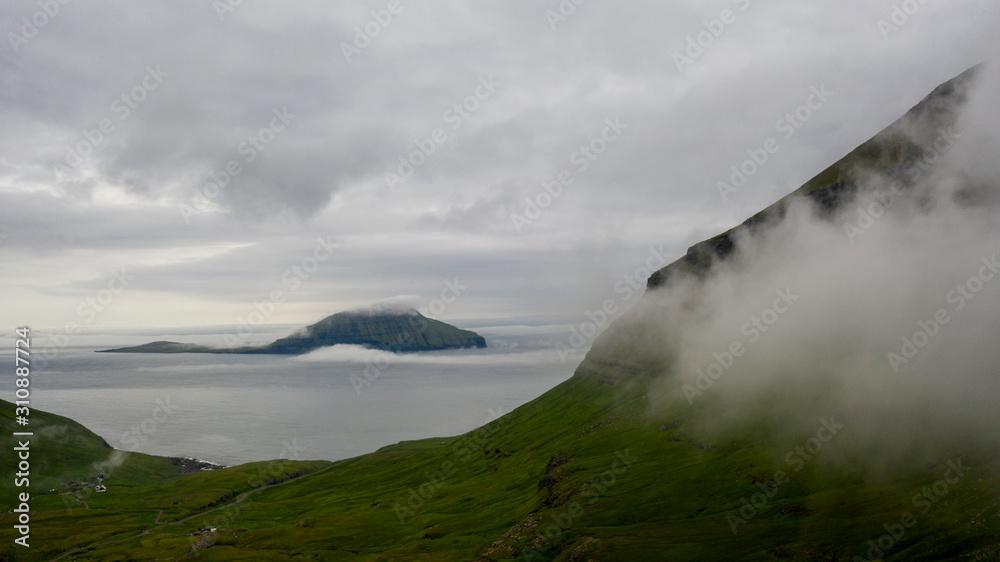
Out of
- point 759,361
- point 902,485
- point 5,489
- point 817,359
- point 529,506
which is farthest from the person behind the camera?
point 5,489

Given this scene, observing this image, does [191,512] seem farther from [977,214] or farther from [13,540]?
[977,214]

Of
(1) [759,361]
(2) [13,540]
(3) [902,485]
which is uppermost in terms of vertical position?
(2) [13,540]

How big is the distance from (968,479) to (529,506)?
8324cm

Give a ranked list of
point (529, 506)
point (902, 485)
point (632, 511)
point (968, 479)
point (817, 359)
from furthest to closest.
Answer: point (817, 359) < point (529, 506) < point (632, 511) < point (902, 485) < point (968, 479)

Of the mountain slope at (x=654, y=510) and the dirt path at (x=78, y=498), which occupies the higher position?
the dirt path at (x=78, y=498)

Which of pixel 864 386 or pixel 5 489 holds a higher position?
pixel 5 489

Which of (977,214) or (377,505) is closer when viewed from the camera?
(377,505)

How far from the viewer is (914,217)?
7579 inches

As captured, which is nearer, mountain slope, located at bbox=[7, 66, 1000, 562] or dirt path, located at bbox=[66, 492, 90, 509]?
mountain slope, located at bbox=[7, 66, 1000, 562]

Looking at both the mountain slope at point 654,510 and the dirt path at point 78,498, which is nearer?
the mountain slope at point 654,510

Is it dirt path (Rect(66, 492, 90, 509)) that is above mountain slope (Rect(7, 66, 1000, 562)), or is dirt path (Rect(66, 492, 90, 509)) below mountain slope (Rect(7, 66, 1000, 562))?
above

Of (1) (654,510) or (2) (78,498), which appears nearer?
(1) (654,510)

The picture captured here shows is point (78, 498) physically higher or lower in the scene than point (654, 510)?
higher

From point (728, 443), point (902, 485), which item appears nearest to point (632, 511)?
point (728, 443)
